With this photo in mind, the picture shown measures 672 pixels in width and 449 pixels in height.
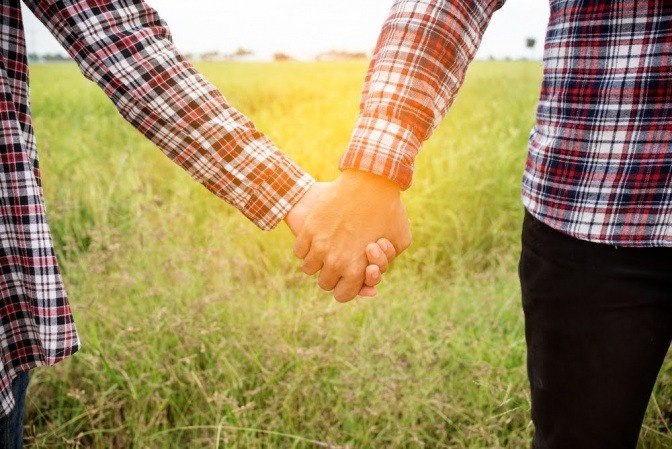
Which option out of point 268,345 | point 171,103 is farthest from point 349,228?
point 268,345

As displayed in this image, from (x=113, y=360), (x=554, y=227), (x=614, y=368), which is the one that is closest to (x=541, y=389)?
(x=614, y=368)

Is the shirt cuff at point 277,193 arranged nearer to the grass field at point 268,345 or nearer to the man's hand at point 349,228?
the man's hand at point 349,228

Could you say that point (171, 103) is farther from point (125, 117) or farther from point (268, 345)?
point (268, 345)

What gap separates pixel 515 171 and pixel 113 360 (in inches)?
114

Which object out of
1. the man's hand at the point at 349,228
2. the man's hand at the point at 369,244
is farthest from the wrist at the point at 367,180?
the man's hand at the point at 369,244

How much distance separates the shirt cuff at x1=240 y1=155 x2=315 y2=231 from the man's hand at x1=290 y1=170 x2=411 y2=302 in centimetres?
6

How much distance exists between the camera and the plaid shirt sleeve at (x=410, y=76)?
3.84ft

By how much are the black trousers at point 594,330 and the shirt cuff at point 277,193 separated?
0.56m

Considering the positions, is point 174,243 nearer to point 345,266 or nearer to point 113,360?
point 113,360

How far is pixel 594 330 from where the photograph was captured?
0.98 metres

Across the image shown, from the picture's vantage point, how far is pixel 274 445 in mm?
1665

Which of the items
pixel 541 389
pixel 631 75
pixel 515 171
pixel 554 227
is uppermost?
pixel 515 171

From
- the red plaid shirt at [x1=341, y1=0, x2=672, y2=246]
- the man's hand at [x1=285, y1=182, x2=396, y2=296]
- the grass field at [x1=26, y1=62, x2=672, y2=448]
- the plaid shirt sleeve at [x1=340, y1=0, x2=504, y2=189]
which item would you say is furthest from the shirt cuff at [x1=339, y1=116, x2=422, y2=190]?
the grass field at [x1=26, y1=62, x2=672, y2=448]

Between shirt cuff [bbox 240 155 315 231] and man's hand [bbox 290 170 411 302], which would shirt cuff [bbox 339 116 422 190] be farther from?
shirt cuff [bbox 240 155 315 231]
